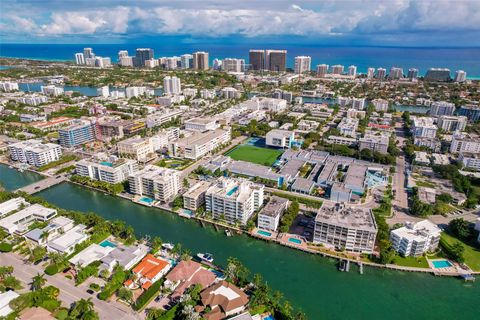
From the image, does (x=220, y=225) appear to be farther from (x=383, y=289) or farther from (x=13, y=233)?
(x=13, y=233)

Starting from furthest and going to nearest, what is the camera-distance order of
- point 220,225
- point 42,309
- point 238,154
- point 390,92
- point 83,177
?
point 390,92 → point 238,154 → point 83,177 → point 220,225 → point 42,309

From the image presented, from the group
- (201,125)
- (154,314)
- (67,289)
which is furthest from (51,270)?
(201,125)

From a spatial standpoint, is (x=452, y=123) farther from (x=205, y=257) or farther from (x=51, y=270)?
(x=51, y=270)

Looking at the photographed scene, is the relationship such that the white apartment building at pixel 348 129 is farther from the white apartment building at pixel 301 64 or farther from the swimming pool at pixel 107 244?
the white apartment building at pixel 301 64

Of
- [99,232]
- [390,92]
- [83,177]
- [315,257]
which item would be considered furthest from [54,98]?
[390,92]

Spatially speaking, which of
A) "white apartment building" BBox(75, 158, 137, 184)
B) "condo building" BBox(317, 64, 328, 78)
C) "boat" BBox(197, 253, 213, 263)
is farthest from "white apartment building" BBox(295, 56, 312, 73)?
"boat" BBox(197, 253, 213, 263)

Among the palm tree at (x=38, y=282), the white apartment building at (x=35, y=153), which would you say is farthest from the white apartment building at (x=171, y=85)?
the palm tree at (x=38, y=282)

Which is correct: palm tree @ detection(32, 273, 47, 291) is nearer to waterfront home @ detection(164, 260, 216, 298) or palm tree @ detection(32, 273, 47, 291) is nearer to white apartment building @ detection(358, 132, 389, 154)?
waterfront home @ detection(164, 260, 216, 298)
